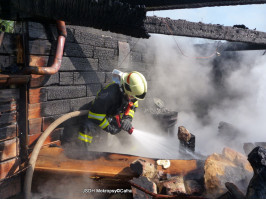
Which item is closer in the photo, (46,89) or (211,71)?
(46,89)

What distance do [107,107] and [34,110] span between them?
4.93 feet

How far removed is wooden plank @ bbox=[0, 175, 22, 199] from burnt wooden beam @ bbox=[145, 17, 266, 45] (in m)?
3.95

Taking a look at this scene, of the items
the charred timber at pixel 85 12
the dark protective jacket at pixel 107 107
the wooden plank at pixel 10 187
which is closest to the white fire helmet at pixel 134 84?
the dark protective jacket at pixel 107 107

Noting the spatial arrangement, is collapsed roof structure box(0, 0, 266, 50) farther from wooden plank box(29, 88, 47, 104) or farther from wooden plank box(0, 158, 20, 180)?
wooden plank box(0, 158, 20, 180)

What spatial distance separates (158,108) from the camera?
7082mm

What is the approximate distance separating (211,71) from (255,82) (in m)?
2.14

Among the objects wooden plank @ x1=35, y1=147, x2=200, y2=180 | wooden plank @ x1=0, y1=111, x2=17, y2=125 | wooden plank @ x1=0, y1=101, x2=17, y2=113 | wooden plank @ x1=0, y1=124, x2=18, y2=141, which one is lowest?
wooden plank @ x1=35, y1=147, x2=200, y2=180

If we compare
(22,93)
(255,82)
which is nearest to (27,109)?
(22,93)

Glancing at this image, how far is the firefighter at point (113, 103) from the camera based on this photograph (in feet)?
13.5

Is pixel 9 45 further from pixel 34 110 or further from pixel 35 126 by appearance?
pixel 35 126

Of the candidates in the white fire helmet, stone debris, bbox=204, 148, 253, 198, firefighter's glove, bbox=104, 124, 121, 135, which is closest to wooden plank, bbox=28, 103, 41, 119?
firefighter's glove, bbox=104, 124, 121, 135

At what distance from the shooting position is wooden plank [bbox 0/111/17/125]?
314 centimetres

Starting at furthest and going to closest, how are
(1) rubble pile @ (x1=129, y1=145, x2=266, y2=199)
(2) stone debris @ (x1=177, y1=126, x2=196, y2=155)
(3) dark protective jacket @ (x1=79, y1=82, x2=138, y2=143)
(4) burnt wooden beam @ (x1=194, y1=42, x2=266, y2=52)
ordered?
(4) burnt wooden beam @ (x1=194, y1=42, x2=266, y2=52) → (2) stone debris @ (x1=177, y1=126, x2=196, y2=155) → (3) dark protective jacket @ (x1=79, y1=82, x2=138, y2=143) → (1) rubble pile @ (x1=129, y1=145, x2=266, y2=199)

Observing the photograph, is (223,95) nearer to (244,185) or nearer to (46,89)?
(244,185)
